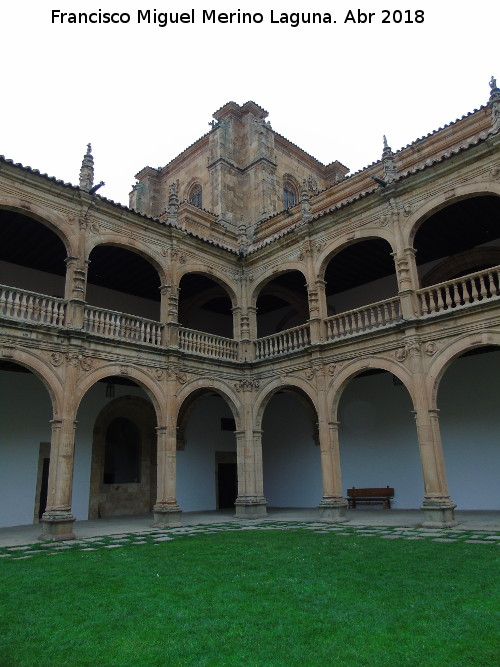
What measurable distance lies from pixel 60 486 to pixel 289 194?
19567mm

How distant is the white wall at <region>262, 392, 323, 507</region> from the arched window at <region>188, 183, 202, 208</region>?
11863mm

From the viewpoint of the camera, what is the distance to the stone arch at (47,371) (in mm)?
11578

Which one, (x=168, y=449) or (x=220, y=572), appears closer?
(x=220, y=572)

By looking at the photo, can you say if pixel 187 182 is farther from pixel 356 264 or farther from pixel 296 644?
pixel 296 644

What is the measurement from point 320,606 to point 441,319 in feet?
28.9

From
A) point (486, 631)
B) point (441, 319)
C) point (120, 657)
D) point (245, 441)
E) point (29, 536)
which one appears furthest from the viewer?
point (245, 441)

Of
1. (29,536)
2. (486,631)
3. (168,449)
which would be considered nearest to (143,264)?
(168,449)

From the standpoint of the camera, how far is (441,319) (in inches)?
477

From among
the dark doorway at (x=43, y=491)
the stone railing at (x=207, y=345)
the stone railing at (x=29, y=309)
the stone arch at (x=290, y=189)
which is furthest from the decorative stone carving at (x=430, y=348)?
the stone arch at (x=290, y=189)

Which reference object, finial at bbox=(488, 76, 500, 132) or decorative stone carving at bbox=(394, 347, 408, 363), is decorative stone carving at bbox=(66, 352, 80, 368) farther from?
finial at bbox=(488, 76, 500, 132)

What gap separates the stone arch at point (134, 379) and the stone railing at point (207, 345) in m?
1.50

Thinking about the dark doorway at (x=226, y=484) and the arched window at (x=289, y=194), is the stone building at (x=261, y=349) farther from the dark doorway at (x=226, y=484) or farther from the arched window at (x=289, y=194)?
the arched window at (x=289, y=194)

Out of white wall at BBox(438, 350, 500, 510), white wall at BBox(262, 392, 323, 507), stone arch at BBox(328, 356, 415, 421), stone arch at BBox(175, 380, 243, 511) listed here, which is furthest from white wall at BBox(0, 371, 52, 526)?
white wall at BBox(438, 350, 500, 510)

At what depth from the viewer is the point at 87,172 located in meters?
13.7
